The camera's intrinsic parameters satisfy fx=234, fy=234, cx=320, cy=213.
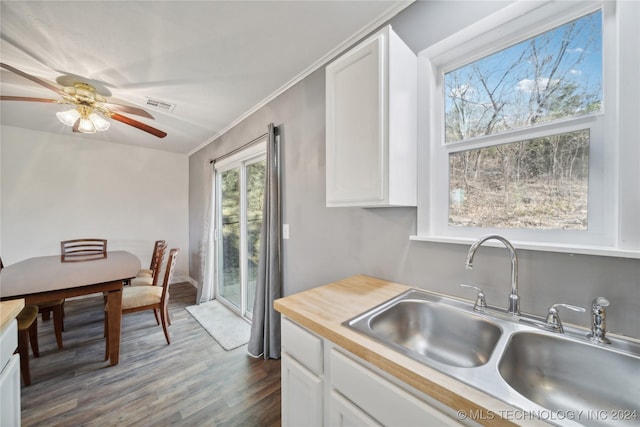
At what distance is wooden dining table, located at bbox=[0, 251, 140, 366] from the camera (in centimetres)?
167

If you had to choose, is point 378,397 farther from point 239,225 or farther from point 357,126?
point 239,225

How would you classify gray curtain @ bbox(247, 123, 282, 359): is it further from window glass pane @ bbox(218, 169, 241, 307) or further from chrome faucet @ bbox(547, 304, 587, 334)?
chrome faucet @ bbox(547, 304, 587, 334)

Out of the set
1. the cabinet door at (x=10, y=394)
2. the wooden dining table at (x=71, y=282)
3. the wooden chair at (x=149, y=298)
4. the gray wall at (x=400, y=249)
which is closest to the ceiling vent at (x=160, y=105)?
the gray wall at (x=400, y=249)

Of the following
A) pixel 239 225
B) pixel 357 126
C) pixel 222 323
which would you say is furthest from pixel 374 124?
pixel 222 323

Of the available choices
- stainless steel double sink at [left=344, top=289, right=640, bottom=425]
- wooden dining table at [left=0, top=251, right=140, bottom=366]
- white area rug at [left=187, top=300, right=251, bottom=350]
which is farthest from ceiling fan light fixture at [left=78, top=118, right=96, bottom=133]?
stainless steel double sink at [left=344, top=289, right=640, bottom=425]

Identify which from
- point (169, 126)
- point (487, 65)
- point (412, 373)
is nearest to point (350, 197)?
point (412, 373)

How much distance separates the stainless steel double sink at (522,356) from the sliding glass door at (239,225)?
79.1 inches

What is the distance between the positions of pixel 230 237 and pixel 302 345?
276 cm

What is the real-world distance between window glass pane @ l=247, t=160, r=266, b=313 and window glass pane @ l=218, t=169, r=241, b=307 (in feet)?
0.84

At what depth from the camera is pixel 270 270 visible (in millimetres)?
2125

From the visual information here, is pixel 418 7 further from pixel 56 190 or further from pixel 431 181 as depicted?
pixel 56 190

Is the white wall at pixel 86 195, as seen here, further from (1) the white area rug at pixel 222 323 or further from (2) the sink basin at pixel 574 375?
(2) the sink basin at pixel 574 375

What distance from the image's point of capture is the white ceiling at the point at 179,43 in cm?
134

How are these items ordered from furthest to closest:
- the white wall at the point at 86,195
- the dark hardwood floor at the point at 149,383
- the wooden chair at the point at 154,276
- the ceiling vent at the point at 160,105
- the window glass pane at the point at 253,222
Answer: the white wall at the point at 86,195
the window glass pane at the point at 253,222
the wooden chair at the point at 154,276
the ceiling vent at the point at 160,105
the dark hardwood floor at the point at 149,383
